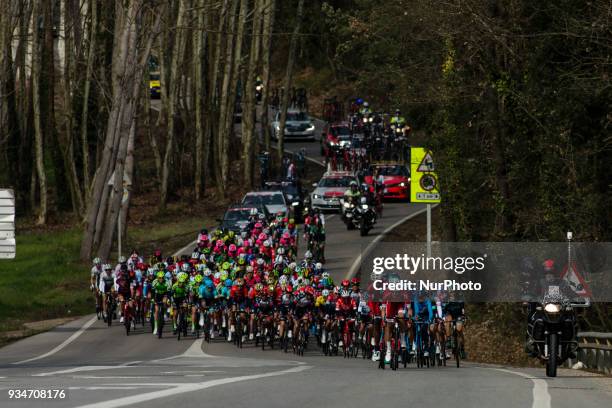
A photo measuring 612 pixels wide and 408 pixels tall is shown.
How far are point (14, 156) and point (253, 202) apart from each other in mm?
20202

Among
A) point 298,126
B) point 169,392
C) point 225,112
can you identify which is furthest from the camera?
point 298,126

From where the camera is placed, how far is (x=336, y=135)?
71.0 metres

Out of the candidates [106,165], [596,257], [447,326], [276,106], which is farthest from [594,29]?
[276,106]

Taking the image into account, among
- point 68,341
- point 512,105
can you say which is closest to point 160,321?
point 68,341

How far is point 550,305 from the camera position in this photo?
794 inches

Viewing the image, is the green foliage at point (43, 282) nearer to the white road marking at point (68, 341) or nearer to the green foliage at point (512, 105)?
the white road marking at point (68, 341)

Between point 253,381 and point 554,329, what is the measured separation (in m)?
5.23

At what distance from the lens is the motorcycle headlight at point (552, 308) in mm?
20087

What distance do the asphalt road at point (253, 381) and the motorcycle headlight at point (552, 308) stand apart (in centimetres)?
97

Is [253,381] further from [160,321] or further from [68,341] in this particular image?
[68,341]

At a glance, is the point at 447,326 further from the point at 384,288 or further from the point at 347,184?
the point at 347,184

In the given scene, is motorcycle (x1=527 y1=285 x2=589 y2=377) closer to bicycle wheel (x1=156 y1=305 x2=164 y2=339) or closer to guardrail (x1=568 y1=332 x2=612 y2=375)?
guardrail (x1=568 y1=332 x2=612 y2=375)

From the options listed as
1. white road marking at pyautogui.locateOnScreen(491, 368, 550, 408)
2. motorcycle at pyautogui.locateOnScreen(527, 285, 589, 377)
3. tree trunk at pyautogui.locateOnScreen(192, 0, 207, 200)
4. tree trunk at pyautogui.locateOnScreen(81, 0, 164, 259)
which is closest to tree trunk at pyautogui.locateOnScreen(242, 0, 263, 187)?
tree trunk at pyautogui.locateOnScreen(192, 0, 207, 200)

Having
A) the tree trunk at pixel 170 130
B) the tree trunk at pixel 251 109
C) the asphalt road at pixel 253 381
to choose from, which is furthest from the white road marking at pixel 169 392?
the tree trunk at pixel 251 109
